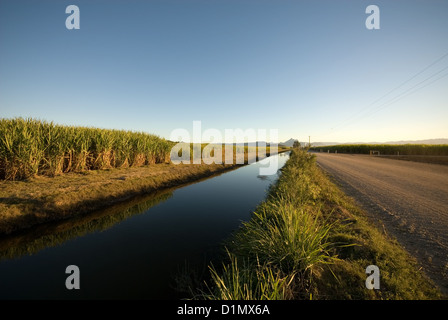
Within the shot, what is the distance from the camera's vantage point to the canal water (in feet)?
12.7

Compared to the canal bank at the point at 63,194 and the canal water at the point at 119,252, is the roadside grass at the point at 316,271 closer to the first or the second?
the canal water at the point at 119,252

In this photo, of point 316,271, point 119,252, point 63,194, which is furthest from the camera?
point 63,194

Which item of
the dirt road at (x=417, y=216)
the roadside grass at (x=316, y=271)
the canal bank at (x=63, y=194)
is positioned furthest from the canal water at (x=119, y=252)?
the dirt road at (x=417, y=216)

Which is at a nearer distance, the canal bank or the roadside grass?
the roadside grass

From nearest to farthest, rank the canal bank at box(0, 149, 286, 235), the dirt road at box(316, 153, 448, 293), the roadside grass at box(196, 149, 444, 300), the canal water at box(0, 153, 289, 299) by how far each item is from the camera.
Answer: the roadside grass at box(196, 149, 444, 300), the dirt road at box(316, 153, 448, 293), the canal water at box(0, 153, 289, 299), the canal bank at box(0, 149, 286, 235)

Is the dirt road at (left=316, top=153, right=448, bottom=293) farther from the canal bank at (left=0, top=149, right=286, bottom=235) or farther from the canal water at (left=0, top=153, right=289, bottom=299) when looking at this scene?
the canal bank at (left=0, top=149, right=286, bottom=235)

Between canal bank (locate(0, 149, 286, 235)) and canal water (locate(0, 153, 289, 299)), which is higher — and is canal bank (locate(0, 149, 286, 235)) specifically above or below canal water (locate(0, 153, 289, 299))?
above

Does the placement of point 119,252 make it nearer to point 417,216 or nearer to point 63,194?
point 63,194

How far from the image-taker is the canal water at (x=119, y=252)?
387cm

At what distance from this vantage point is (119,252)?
5.22m

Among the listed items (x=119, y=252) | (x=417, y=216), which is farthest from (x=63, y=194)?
(x=417, y=216)

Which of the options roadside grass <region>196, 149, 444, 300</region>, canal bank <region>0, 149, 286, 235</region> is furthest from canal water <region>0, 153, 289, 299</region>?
roadside grass <region>196, 149, 444, 300</region>

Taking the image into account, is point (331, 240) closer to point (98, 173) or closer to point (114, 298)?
point (114, 298)

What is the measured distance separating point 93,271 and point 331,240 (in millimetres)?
6017
